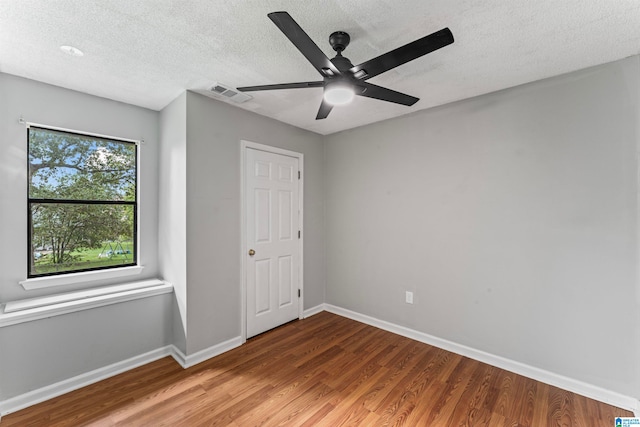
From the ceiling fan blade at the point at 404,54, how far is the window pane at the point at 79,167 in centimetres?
258

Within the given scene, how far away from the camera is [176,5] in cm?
150

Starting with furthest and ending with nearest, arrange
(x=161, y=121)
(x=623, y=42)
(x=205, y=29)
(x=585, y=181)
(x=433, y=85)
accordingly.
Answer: (x=161, y=121) → (x=433, y=85) → (x=585, y=181) → (x=623, y=42) → (x=205, y=29)

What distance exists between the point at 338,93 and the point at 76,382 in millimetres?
2981

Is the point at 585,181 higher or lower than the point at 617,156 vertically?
lower

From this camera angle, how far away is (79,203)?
259 cm

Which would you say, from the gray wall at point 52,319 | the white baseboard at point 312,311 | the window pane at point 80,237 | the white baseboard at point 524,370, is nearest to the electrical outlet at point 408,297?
the white baseboard at point 524,370

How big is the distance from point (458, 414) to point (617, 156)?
2.21m

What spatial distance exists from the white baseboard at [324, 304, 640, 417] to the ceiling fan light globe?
2.60 m

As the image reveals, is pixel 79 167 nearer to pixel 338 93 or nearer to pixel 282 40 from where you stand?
pixel 282 40

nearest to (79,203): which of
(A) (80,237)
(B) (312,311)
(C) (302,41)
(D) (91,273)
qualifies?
(A) (80,237)

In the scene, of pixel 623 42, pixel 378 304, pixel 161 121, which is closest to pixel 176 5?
pixel 161 121

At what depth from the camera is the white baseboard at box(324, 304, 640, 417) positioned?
201 cm

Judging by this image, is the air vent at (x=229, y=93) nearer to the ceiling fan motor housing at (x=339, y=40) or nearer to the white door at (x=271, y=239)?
the white door at (x=271, y=239)

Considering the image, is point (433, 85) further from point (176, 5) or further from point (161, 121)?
point (161, 121)
